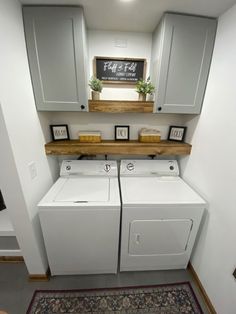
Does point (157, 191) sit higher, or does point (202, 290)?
point (157, 191)

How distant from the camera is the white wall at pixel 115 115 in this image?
1.52 meters

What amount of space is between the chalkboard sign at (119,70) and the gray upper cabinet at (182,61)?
252 millimetres

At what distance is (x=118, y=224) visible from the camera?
1.28m

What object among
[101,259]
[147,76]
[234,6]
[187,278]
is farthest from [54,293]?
[234,6]

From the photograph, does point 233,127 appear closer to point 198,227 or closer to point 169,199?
point 169,199

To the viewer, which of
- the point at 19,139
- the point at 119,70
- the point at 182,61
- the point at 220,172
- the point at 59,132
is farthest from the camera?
the point at 59,132

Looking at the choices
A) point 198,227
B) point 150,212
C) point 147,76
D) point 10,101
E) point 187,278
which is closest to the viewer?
point 10,101

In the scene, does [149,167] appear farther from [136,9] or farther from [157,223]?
[136,9]

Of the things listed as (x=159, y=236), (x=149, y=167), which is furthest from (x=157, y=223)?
(x=149, y=167)

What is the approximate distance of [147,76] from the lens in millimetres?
1621

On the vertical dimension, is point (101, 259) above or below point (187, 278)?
above

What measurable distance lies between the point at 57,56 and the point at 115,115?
813 mm

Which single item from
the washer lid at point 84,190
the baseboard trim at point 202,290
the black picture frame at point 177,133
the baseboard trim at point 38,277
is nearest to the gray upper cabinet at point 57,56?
the washer lid at point 84,190

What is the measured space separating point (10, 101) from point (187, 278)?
7.62 ft
